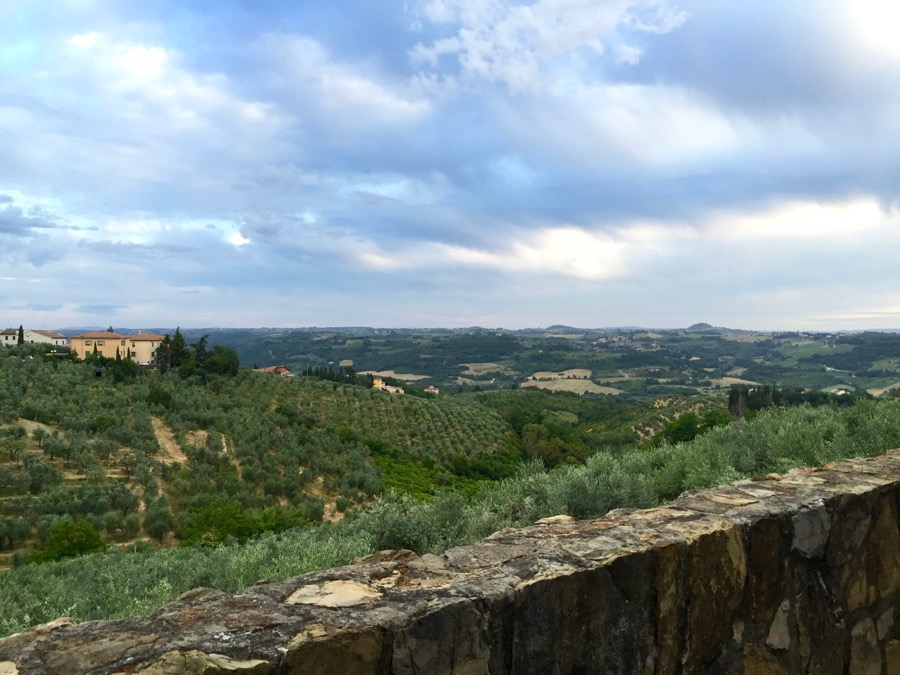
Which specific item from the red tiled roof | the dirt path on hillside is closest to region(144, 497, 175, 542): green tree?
the dirt path on hillside

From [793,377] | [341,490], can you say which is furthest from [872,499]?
[793,377]

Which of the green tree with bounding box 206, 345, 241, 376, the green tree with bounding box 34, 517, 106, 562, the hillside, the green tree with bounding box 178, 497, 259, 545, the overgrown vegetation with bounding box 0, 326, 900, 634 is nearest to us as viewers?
the overgrown vegetation with bounding box 0, 326, 900, 634

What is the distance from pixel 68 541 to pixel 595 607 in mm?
17547

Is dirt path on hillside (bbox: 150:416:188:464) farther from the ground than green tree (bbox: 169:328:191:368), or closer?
closer

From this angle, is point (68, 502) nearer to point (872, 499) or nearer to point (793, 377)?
point (872, 499)

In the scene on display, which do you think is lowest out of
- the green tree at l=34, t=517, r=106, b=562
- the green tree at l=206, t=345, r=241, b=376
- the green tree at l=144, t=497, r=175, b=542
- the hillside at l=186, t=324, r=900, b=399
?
the hillside at l=186, t=324, r=900, b=399

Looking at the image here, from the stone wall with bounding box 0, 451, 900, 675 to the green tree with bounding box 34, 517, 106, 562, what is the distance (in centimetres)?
1584

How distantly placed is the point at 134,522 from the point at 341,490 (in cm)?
1050

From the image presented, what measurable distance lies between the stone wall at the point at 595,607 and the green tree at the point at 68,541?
15.8 metres

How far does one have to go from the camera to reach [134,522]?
18.1 metres

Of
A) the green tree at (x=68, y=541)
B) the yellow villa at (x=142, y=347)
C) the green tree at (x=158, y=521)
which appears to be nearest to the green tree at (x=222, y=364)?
the green tree at (x=158, y=521)

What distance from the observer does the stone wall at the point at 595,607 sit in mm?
1817

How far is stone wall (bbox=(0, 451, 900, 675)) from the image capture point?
182 centimetres

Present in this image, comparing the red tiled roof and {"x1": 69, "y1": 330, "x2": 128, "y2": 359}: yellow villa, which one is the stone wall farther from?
the red tiled roof
